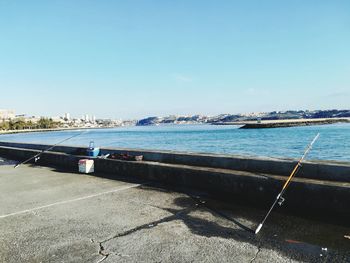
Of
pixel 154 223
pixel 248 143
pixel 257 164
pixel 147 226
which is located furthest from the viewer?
pixel 248 143

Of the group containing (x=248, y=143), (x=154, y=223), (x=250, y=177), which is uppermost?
(x=250, y=177)

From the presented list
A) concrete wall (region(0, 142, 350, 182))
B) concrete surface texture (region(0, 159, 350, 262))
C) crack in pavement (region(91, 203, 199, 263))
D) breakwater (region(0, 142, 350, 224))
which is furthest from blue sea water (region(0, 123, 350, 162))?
crack in pavement (region(91, 203, 199, 263))

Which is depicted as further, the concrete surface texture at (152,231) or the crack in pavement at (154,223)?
the crack in pavement at (154,223)

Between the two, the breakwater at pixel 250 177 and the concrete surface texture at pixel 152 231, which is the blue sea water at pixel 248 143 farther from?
the concrete surface texture at pixel 152 231

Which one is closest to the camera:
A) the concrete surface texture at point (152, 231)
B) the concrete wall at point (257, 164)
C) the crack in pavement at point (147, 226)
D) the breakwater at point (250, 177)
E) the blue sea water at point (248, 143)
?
the concrete surface texture at point (152, 231)

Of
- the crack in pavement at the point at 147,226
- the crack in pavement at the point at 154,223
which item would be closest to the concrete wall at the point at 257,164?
the crack in pavement at the point at 147,226

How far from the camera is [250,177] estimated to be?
6191mm

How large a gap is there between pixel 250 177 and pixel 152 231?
253cm

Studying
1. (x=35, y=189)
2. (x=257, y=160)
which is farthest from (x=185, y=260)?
(x=35, y=189)

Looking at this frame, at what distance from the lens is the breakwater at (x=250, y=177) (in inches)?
204

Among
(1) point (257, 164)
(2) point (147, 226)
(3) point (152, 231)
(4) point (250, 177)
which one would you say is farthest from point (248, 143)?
(3) point (152, 231)

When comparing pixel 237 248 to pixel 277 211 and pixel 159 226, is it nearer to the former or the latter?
pixel 159 226

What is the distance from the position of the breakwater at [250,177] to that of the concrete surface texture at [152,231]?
46 cm

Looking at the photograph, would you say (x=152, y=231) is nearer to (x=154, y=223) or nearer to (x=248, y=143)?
(x=154, y=223)
